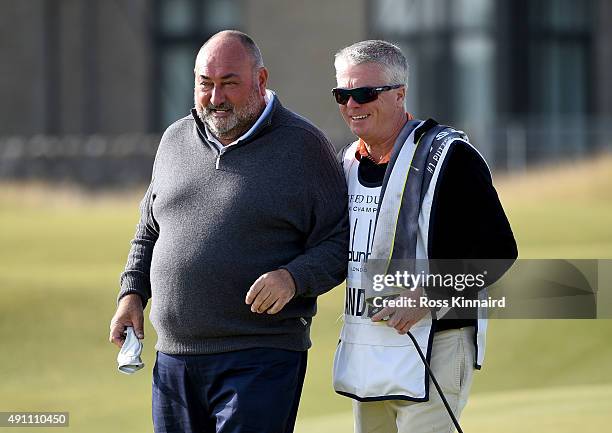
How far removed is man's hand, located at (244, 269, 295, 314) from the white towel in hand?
466mm

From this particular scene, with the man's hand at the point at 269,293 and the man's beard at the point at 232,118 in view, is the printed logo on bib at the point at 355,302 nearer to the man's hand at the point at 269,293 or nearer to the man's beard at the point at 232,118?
the man's hand at the point at 269,293

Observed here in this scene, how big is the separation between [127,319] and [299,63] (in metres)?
20.2

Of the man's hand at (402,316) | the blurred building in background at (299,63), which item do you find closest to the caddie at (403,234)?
the man's hand at (402,316)

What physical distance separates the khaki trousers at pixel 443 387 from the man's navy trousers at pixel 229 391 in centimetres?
32

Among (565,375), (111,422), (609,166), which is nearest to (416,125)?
(111,422)

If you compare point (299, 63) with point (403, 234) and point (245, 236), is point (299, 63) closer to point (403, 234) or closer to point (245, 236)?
point (245, 236)

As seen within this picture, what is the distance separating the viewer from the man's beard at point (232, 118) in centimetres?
407

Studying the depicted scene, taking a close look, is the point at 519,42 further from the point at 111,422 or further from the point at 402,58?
the point at 402,58

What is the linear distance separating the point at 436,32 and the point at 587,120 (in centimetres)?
343

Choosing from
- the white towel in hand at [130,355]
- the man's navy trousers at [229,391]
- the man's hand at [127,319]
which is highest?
the man's hand at [127,319]

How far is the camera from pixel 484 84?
78.0ft

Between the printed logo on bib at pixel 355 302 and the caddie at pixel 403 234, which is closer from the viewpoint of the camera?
the caddie at pixel 403 234

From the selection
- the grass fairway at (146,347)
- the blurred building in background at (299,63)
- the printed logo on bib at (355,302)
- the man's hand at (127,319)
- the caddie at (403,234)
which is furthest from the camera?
the blurred building in background at (299,63)

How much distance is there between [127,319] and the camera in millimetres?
4262
